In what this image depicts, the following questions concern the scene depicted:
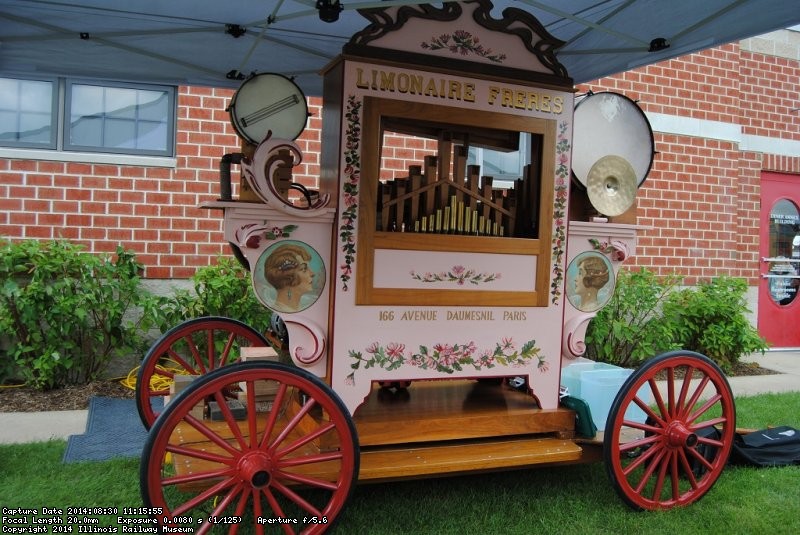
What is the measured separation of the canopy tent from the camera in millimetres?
2910

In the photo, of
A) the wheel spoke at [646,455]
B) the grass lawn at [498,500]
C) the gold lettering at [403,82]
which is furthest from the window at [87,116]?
the wheel spoke at [646,455]

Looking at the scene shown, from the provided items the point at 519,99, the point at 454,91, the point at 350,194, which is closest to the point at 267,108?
the point at 350,194

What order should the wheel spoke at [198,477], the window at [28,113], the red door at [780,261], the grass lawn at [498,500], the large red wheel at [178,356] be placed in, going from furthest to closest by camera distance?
the red door at [780,261] → the window at [28,113] → the large red wheel at [178,356] → the grass lawn at [498,500] → the wheel spoke at [198,477]

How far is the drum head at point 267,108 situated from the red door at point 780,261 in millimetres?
6224

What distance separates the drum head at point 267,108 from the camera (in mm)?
3188

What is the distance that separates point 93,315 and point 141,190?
1048mm

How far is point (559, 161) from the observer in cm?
304

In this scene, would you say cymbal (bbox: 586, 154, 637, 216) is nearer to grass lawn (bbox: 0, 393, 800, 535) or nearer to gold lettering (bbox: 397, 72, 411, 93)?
gold lettering (bbox: 397, 72, 411, 93)

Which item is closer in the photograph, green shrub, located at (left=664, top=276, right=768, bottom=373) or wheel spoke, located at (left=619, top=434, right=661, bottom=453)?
wheel spoke, located at (left=619, top=434, right=661, bottom=453)

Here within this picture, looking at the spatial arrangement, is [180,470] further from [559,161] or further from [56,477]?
[559,161]

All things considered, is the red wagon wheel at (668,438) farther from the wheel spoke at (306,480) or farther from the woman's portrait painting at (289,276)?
the woman's portrait painting at (289,276)

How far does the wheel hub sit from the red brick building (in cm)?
319

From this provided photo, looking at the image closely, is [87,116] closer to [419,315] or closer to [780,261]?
[419,315]

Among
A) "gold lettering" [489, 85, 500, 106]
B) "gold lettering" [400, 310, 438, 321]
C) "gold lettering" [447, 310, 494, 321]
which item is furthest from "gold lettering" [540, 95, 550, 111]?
"gold lettering" [400, 310, 438, 321]
